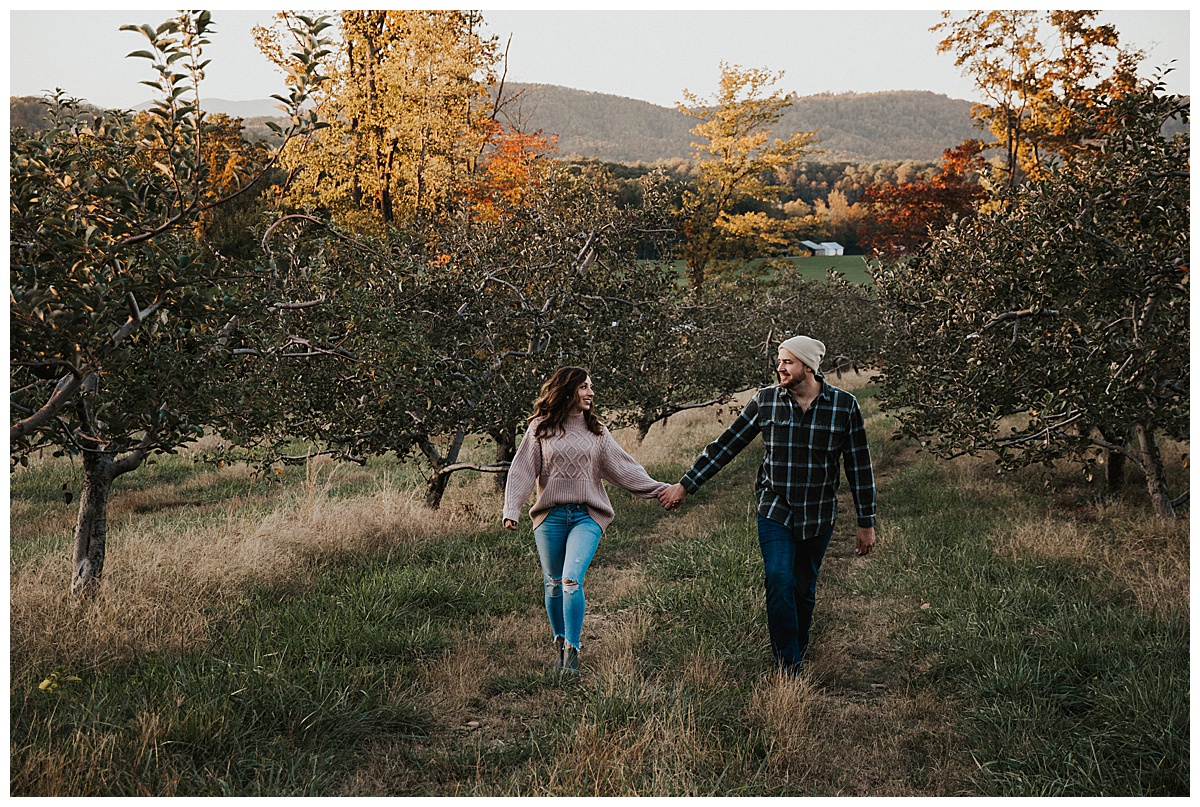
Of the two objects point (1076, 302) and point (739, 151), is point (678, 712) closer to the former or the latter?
point (1076, 302)

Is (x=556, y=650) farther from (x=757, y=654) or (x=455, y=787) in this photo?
(x=455, y=787)

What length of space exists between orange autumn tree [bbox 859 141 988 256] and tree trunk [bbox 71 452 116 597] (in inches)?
740

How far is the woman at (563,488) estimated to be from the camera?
502 cm

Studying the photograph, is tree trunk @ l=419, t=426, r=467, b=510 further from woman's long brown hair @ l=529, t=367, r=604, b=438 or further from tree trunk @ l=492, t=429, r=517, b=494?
woman's long brown hair @ l=529, t=367, r=604, b=438

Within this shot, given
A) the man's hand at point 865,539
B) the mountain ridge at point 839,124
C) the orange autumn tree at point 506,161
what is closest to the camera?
the man's hand at point 865,539

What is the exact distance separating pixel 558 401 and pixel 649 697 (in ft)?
5.84

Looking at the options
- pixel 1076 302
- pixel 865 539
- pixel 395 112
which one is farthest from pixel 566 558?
pixel 395 112

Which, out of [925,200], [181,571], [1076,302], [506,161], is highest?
[506,161]

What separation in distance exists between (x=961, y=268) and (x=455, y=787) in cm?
645

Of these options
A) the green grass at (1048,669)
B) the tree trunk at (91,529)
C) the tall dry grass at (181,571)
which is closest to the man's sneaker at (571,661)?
the green grass at (1048,669)

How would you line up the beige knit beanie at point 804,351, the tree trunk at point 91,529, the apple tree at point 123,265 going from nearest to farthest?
the apple tree at point 123,265 < the beige knit beanie at point 804,351 < the tree trunk at point 91,529

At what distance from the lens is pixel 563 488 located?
16.6 feet

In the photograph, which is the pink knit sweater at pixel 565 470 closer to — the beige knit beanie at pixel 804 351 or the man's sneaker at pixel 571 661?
the man's sneaker at pixel 571 661

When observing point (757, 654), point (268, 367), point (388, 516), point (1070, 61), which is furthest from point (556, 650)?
point (1070, 61)
